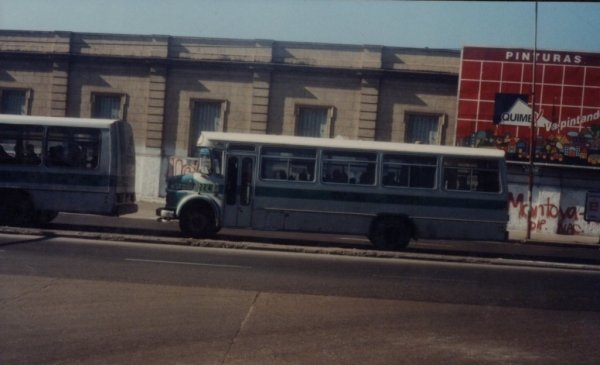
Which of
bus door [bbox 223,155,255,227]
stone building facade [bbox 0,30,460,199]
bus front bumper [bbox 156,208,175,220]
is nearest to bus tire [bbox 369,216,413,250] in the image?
bus door [bbox 223,155,255,227]

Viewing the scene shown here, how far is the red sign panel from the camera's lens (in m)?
23.5

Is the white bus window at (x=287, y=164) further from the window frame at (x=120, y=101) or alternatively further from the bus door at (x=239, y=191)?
the window frame at (x=120, y=101)

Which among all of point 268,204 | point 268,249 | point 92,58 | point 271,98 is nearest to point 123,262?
point 268,249

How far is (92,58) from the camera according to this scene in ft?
85.9

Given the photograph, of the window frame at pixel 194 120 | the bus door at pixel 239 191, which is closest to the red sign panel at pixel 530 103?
the window frame at pixel 194 120

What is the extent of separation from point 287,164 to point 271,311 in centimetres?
746

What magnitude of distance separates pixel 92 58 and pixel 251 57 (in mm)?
7676

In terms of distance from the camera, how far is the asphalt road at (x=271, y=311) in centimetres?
561

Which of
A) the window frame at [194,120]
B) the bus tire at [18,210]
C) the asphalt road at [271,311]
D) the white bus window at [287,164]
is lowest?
the asphalt road at [271,311]

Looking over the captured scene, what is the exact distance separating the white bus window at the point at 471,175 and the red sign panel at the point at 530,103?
10.0m

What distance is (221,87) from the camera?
25.9 m

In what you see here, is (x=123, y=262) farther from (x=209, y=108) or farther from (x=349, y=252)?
(x=209, y=108)

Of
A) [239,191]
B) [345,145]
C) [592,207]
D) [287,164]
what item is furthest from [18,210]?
[592,207]

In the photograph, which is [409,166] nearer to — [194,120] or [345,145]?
[345,145]
